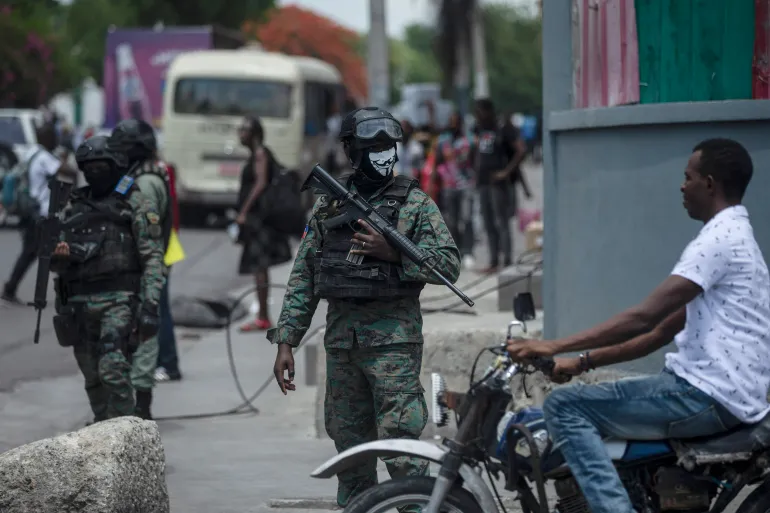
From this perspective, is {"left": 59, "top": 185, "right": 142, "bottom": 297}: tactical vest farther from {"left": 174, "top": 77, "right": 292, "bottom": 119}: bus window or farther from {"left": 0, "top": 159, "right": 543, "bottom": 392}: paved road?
{"left": 174, "top": 77, "right": 292, "bottom": 119}: bus window

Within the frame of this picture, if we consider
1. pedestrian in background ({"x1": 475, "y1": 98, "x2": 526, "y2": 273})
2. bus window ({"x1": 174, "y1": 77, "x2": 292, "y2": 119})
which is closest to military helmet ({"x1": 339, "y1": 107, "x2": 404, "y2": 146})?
pedestrian in background ({"x1": 475, "y1": 98, "x2": 526, "y2": 273})

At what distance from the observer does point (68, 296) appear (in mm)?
7129

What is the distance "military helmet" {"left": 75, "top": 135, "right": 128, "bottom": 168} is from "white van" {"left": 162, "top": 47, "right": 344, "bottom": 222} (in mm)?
15783

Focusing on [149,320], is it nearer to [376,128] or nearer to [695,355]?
[376,128]

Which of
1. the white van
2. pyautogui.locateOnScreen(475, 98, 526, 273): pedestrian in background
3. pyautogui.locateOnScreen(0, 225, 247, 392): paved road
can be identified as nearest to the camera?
pyautogui.locateOnScreen(0, 225, 247, 392): paved road

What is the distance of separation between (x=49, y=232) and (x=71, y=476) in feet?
5.91

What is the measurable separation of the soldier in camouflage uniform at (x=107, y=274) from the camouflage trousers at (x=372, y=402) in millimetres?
2127

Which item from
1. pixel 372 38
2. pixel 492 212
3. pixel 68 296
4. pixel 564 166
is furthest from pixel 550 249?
pixel 372 38

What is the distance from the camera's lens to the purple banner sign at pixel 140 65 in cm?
2817

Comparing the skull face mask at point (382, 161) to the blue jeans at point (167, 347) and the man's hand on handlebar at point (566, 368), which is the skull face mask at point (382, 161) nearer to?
the man's hand on handlebar at point (566, 368)

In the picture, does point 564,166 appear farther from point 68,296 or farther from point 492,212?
point 492,212

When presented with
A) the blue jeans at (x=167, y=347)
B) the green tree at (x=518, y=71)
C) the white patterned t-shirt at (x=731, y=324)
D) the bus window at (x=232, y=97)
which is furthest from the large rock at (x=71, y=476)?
the green tree at (x=518, y=71)

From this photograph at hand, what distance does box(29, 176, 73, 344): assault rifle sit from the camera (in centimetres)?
693

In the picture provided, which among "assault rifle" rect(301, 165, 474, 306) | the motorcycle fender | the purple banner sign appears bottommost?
the motorcycle fender
